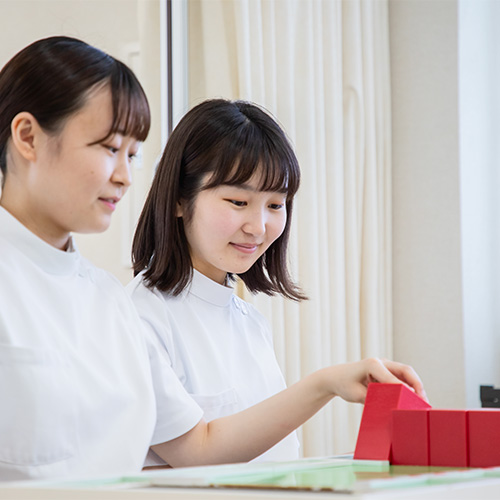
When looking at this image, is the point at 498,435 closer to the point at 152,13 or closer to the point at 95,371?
the point at 95,371

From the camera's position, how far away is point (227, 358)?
1.46 meters

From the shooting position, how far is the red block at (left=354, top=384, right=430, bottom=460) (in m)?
0.90

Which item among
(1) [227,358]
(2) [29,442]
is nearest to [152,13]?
(1) [227,358]

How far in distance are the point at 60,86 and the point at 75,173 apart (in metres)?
0.11

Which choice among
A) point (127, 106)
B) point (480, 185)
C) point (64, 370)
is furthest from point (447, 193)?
point (64, 370)

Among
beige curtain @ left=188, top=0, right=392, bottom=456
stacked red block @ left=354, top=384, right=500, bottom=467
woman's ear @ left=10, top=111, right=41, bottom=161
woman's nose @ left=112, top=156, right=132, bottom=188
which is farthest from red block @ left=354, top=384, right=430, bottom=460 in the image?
beige curtain @ left=188, top=0, right=392, bottom=456

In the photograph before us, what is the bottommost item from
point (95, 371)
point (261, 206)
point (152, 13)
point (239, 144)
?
point (95, 371)

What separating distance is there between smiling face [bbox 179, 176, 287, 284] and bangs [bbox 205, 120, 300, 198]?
1 centimetres

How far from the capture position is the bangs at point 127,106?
3.41 feet

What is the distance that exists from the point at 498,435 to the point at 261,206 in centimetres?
65

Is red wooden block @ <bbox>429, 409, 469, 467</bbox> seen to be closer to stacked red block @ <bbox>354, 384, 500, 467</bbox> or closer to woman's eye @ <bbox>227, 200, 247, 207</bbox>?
stacked red block @ <bbox>354, 384, 500, 467</bbox>

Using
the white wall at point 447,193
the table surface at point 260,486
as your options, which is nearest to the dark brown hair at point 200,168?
the table surface at point 260,486

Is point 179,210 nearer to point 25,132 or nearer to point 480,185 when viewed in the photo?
point 25,132

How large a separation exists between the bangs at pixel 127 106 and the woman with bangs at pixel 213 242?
1.14 feet
